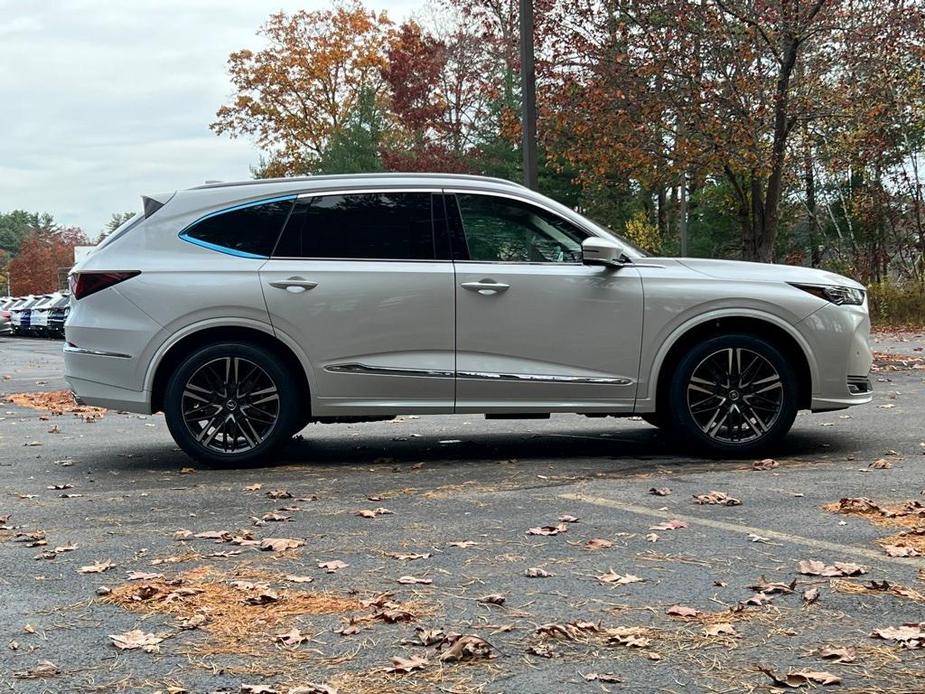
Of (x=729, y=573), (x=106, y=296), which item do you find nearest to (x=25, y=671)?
(x=729, y=573)

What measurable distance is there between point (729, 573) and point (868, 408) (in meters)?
6.81

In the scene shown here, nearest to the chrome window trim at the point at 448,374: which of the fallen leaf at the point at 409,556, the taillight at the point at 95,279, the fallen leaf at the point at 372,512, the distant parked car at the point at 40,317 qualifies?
the taillight at the point at 95,279

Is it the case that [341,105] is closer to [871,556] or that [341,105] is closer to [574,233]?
[574,233]

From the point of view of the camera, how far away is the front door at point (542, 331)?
7844mm

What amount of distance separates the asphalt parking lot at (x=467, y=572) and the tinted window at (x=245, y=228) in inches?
59.3

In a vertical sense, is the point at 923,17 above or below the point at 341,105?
below

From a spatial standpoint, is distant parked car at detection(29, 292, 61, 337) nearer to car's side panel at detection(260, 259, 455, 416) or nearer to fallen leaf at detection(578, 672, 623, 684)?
car's side panel at detection(260, 259, 455, 416)

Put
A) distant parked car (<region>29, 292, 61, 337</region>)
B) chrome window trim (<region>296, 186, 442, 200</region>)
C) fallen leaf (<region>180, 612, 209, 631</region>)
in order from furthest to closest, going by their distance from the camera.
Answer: distant parked car (<region>29, 292, 61, 337</region>) → chrome window trim (<region>296, 186, 442, 200</region>) → fallen leaf (<region>180, 612, 209, 631</region>)

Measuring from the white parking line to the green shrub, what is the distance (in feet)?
70.0

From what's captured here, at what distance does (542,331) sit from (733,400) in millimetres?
1373

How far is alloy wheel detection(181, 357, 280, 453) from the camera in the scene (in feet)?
26.0

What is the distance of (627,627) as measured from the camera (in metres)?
4.19

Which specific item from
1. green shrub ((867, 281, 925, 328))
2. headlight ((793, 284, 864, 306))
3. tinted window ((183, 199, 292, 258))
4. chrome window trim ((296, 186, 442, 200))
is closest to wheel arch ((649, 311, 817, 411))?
headlight ((793, 284, 864, 306))

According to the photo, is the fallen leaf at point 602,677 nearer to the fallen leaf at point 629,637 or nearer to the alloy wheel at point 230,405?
the fallen leaf at point 629,637
